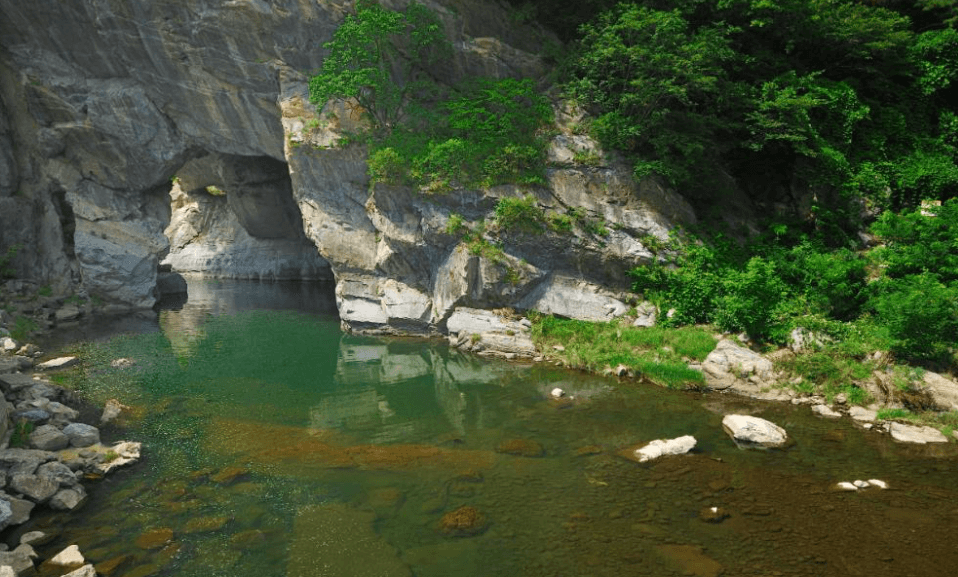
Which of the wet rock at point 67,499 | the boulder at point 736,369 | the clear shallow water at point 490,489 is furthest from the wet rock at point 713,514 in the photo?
the wet rock at point 67,499

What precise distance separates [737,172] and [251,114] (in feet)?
81.6

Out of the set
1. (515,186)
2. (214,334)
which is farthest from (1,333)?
(515,186)

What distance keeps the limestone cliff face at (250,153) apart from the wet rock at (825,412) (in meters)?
7.73

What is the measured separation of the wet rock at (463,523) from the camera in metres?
9.24

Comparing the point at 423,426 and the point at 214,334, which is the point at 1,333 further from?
the point at 423,426

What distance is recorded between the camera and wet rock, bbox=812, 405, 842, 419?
14188 mm

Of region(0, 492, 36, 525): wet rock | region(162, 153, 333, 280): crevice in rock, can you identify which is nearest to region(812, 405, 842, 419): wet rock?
region(0, 492, 36, 525): wet rock

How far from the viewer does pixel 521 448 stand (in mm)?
12578

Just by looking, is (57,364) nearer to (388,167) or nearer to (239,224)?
(388,167)

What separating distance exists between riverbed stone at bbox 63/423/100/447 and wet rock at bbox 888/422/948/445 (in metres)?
18.9

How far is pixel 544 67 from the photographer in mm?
26000

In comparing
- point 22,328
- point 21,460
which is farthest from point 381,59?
point 21,460

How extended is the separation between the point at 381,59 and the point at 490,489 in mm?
20808

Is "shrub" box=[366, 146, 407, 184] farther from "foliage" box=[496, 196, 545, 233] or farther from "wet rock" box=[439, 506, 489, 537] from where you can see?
"wet rock" box=[439, 506, 489, 537]
